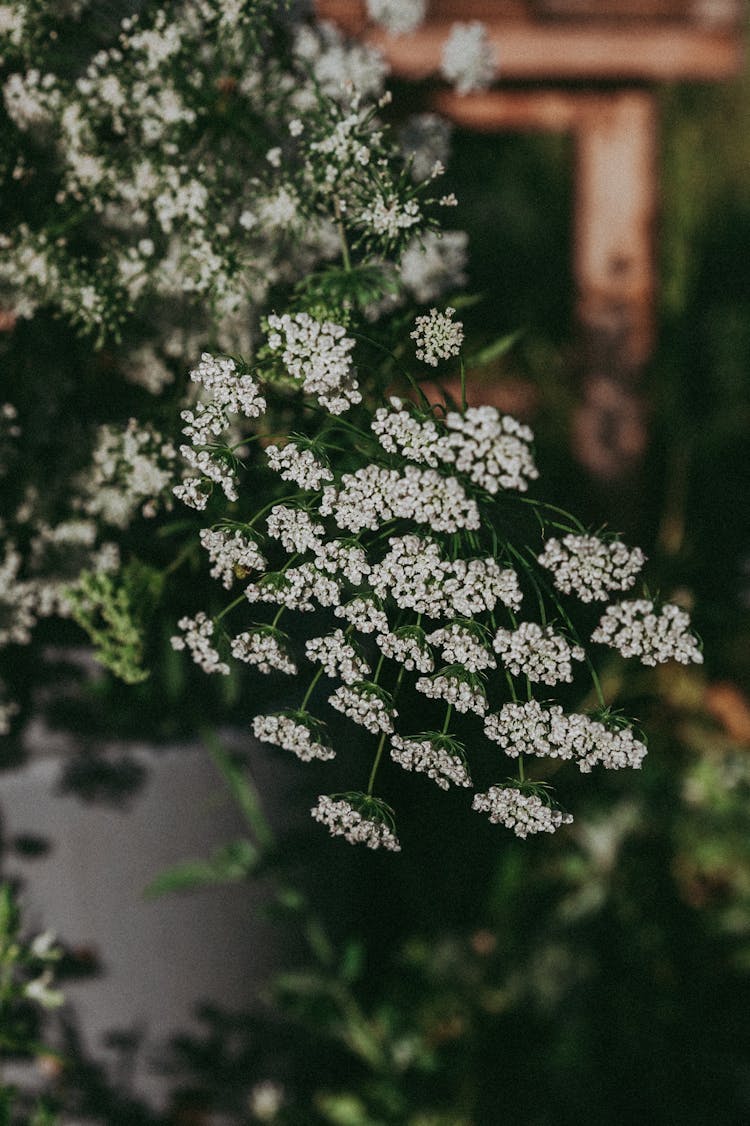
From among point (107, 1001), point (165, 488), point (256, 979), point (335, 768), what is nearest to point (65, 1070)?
point (107, 1001)

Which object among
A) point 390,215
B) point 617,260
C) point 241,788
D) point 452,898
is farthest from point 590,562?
point 617,260

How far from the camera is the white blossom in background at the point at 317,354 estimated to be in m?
0.59

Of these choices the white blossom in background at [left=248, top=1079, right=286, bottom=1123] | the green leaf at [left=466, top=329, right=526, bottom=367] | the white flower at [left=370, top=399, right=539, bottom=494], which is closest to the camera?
the white flower at [left=370, top=399, right=539, bottom=494]

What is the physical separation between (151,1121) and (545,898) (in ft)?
2.42

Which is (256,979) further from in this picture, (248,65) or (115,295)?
(248,65)

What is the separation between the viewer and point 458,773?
0.60m

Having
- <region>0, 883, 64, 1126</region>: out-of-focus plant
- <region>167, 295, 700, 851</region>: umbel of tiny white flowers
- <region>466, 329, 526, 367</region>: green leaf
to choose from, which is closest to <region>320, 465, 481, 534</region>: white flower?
<region>167, 295, 700, 851</region>: umbel of tiny white flowers

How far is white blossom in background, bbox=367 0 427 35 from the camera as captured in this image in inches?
35.4

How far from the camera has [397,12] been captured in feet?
2.97

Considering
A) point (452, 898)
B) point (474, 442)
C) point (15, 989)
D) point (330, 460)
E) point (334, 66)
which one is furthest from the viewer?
point (452, 898)

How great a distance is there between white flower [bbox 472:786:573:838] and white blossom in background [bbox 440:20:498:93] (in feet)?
2.33

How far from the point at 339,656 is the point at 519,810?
0.53 ft

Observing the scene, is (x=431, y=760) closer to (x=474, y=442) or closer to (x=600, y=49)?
(x=474, y=442)

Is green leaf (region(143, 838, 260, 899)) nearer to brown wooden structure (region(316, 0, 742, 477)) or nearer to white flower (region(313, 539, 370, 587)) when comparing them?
white flower (region(313, 539, 370, 587))
